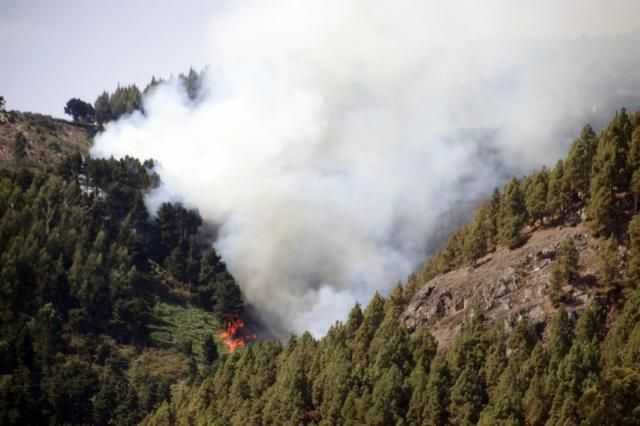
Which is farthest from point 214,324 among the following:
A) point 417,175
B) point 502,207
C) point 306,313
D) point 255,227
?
point 502,207

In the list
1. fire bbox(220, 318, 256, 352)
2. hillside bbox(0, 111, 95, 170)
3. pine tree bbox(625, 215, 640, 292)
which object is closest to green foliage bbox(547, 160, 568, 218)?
pine tree bbox(625, 215, 640, 292)

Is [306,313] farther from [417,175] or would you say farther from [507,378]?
[507,378]

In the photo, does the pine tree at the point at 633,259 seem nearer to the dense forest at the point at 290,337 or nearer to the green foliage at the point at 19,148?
the dense forest at the point at 290,337

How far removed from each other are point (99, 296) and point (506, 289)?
229ft

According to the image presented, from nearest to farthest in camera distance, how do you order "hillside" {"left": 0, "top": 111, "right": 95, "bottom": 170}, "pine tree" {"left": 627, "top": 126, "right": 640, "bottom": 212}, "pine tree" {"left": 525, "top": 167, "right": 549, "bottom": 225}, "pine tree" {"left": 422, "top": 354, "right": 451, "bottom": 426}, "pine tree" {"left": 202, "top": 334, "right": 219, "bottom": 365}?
"pine tree" {"left": 422, "top": 354, "right": 451, "bottom": 426} < "pine tree" {"left": 627, "top": 126, "right": 640, "bottom": 212} < "pine tree" {"left": 525, "top": 167, "right": 549, "bottom": 225} < "pine tree" {"left": 202, "top": 334, "right": 219, "bottom": 365} < "hillside" {"left": 0, "top": 111, "right": 95, "bottom": 170}

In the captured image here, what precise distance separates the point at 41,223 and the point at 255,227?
44.0 meters

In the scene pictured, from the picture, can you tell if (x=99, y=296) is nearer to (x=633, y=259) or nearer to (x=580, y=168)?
(x=580, y=168)

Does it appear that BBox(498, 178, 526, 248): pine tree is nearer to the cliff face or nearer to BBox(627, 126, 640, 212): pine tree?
the cliff face

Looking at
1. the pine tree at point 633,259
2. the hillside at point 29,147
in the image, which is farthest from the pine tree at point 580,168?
the hillside at point 29,147

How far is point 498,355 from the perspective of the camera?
288ft

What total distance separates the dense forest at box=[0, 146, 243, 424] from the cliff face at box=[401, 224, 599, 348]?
40.4 metres

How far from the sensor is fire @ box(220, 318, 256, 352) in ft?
489

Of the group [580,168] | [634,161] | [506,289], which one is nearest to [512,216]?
[580,168]

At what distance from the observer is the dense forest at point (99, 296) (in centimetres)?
12188
